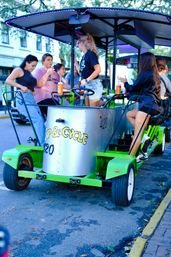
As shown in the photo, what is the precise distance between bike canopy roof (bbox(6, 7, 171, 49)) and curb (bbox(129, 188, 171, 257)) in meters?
2.72

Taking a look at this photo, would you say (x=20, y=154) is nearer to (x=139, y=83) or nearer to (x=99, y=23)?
(x=139, y=83)

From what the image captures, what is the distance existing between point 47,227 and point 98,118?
170 centimetres

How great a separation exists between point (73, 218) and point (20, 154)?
4.42 ft

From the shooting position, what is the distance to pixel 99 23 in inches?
247

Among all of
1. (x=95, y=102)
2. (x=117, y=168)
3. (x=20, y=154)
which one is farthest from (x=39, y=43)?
(x=117, y=168)

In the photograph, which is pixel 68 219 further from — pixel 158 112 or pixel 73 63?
pixel 73 63

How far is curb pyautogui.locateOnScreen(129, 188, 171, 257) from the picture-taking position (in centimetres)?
331

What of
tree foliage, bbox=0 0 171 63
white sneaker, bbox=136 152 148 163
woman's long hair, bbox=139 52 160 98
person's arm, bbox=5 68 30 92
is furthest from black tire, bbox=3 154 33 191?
tree foliage, bbox=0 0 171 63

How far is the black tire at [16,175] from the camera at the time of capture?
16.1ft

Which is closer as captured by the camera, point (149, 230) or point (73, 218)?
point (149, 230)

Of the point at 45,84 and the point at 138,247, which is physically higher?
the point at 45,84

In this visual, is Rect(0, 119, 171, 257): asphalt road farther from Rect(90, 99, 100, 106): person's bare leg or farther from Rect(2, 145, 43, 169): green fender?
Rect(90, 99, 100, 106): person's bare leg

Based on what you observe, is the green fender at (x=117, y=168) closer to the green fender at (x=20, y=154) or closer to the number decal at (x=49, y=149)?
the number decal at (x=49, y=149)

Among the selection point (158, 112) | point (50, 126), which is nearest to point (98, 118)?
point (50, 126)
